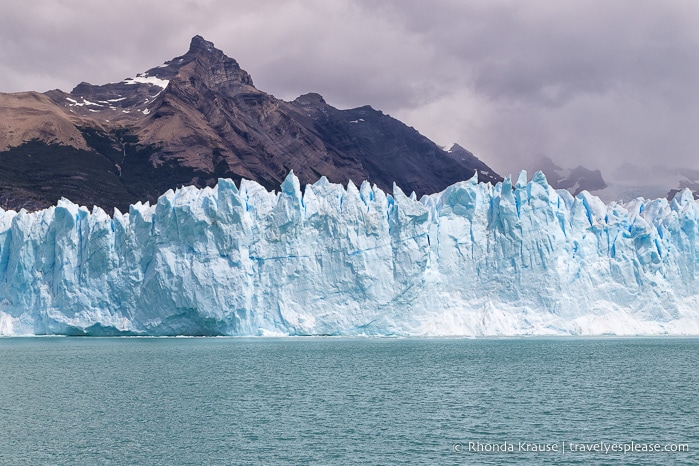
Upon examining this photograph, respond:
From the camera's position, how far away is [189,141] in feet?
421

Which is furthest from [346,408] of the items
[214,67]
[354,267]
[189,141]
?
[214,67]

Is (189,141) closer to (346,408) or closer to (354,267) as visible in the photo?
(354,267)

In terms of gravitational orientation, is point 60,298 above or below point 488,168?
below

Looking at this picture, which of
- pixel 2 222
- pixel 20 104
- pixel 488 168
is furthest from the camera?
pixel 488 168

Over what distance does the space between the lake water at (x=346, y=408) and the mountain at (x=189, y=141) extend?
61011 millimetres

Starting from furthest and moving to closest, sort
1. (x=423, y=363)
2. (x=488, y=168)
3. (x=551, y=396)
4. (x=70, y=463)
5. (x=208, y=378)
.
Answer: (x=488, y=168) < (x=423, y=363) < (x=208, y=378) < (x=551, y=396) < (x=70, y=463)

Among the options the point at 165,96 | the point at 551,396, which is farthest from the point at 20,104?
the point at 551,396

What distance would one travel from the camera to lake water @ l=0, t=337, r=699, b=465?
20.3m

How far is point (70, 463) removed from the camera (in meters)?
19.3

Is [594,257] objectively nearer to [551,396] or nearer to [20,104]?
[551,396]

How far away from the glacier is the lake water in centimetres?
768

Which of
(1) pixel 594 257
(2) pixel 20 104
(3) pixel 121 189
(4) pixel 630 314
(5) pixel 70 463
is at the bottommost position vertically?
(5) pixel 70 463

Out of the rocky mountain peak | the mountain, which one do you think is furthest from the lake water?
the rocky mountain peak

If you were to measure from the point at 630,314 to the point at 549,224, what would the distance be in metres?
7.83
